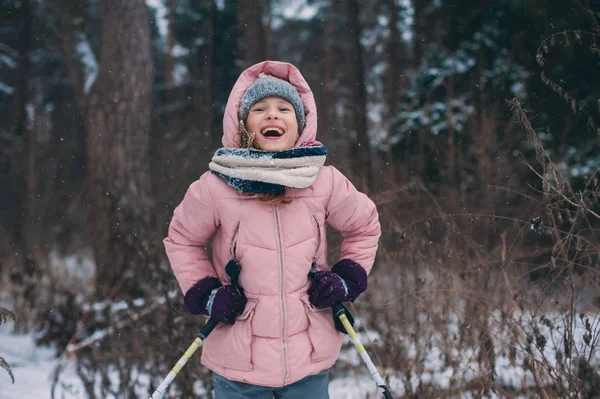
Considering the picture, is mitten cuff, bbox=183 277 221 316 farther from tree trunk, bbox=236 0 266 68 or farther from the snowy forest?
tree trunk, bbox=236 0 266 68

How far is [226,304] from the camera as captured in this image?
212 centimetres

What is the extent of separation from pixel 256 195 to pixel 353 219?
1.50 feet

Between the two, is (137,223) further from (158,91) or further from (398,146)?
(158,91)

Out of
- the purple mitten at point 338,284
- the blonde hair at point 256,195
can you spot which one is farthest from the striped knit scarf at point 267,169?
the purple mitten at point 338,284

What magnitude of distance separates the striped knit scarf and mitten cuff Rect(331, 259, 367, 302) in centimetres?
40

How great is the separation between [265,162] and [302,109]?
1.43 ft

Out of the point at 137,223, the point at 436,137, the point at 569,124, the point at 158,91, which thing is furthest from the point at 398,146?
the point at 158,91

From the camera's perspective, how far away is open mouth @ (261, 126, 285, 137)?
7.60 ft

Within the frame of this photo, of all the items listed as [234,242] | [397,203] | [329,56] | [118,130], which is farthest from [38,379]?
[329,56]

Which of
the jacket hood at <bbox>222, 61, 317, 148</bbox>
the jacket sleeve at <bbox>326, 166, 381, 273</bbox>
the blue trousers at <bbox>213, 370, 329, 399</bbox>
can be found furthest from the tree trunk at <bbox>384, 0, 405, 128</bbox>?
the blue trousers at <bbox>213, 370, 329, 399</bbox>

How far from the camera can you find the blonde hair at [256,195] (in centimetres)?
218

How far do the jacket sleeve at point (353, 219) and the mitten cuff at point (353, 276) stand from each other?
2.2 inches

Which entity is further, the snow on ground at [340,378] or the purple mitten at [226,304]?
the snow on ground at [340,378]

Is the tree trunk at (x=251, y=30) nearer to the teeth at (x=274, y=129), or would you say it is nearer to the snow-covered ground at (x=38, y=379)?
the snow-covered ground at (x=38, y=379)
